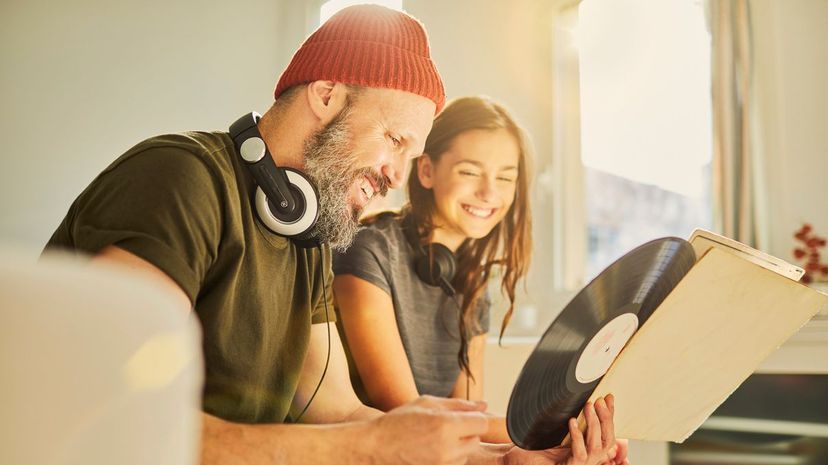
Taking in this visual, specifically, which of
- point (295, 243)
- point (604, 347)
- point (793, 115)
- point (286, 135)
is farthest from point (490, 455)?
point (793, 115)

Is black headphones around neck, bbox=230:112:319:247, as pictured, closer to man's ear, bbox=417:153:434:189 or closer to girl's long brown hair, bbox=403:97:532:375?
girl's long brown hair, bbox=403:97:532:375

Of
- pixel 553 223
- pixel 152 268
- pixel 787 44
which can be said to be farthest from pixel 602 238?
pixel 152 268

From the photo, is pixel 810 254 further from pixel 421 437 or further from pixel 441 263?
pixel 421 437

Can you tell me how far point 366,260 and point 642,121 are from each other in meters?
1.90

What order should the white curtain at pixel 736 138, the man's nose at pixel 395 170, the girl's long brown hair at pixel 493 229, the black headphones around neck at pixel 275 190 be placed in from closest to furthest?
1. the black headphones around neck at pixel 275 190
2. the man's nose at pixel 395 170
3. the girl's long brown hair at pixel 493 229
4. the white curtain at pixel 736 138

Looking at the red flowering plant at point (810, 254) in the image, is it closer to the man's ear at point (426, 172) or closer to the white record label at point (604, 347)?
the man's ear at point (426, 172)

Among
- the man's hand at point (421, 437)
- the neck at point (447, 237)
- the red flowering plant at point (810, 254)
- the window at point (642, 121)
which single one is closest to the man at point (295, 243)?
the man's hand at point (421, 437)

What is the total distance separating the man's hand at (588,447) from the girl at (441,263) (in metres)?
0.31

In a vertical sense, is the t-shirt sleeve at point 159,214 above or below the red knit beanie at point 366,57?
below

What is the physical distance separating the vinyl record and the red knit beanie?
0.48 meters

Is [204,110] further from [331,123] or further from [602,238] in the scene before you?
[331,123]

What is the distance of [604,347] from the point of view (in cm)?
84

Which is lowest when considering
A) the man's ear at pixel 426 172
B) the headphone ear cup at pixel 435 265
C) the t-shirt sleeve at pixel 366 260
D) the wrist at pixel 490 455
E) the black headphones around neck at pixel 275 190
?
the wrist at pixel 490 455

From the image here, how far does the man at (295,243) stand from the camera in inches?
27.1
